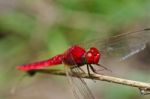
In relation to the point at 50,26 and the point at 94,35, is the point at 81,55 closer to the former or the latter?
the point at 94,35

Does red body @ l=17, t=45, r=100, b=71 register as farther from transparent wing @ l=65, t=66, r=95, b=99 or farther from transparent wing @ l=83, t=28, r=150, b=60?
transparent wing @ l=83, t=28, r=150, b=60

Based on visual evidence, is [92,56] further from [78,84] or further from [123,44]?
[123,44]

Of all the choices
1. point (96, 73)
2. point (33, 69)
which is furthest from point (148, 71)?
point (96, 73)


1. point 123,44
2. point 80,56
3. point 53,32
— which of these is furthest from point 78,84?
point 53,32

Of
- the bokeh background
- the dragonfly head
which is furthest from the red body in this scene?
the bokeh background

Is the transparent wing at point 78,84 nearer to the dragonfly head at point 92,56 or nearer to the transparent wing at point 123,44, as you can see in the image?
the dragonfly head at point 92,56

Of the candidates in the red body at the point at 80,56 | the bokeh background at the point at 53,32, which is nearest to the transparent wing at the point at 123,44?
the red body at the point at 80,56
